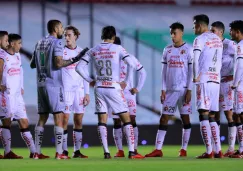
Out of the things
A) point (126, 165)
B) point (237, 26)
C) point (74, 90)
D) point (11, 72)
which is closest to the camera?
point (126, 165)

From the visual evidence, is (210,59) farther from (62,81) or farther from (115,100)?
(62,81)

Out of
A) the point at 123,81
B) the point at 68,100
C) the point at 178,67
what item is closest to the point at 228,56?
the point at 178,67

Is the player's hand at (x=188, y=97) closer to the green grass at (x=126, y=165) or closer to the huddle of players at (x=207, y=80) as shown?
the huddle of players at (x=207, y=80)

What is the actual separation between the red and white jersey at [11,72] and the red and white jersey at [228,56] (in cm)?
270

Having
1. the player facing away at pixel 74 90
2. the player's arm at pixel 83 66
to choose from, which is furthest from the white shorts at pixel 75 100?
the player's arm at pixel 83 66

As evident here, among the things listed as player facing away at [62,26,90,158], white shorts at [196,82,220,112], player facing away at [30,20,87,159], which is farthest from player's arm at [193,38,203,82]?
player facing away at [62,26,90,158]

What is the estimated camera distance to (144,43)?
58.9 ft

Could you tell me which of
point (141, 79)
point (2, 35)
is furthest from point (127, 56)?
point (2, 35)

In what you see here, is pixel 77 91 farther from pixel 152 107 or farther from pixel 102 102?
pixel 152 107

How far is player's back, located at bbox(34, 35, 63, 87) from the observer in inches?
389

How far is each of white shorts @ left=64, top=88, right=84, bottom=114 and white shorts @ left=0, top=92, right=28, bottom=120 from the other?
60 centimetres

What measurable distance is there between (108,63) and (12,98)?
58.3 inches

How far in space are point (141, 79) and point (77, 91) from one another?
130 centimetres

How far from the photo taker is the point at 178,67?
1068 centimetres
